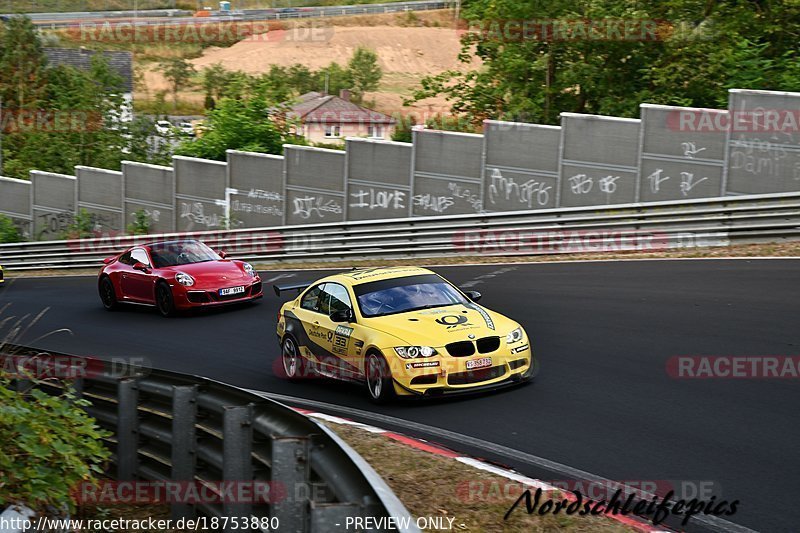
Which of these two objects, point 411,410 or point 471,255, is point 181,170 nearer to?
point 471,255

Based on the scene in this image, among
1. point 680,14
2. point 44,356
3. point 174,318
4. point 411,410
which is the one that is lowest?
point 174,318

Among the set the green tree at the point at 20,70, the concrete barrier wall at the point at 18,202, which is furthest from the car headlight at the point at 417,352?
the green tree at the point at 20,70

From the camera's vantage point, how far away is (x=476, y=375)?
11.1m

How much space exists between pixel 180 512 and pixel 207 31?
113 metres

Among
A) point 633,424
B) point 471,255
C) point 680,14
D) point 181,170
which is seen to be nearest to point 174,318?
point 471,255

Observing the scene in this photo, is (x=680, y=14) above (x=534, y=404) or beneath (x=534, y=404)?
above

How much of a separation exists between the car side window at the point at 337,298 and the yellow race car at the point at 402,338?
15 millimetres

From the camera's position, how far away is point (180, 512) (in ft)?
25.1

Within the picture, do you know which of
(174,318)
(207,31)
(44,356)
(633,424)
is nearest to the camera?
(44,356)

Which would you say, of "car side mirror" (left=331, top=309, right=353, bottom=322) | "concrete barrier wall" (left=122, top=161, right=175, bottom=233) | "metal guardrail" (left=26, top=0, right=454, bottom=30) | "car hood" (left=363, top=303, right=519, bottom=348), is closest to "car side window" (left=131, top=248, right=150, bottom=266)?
"car side mirror" (left=331, top=309, right=353, bottom=322)

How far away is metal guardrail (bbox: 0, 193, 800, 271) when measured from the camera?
788 inches

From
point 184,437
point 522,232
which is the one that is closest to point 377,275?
point 184,437

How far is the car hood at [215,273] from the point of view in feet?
63.6

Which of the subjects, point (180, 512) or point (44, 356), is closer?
point (180, 512)
